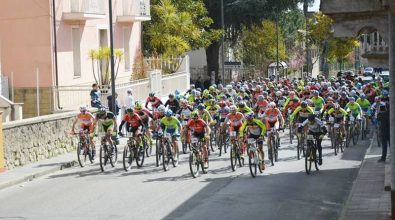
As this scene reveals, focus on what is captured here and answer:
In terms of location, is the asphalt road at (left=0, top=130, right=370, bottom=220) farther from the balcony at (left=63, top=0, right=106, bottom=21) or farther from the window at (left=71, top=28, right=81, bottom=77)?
the window at (left=71, top=28, right=81, bottom=77)

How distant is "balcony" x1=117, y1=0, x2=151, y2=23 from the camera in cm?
4250

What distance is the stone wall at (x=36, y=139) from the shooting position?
2212cm

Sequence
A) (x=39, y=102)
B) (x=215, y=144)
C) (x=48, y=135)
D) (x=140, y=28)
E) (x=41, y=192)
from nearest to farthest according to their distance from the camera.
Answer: (x=41, y=192) < (x=48, y=135) < (x=215, y=144) < (x=39, y=102) < (x=140, y=28)

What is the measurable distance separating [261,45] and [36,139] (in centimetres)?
4712

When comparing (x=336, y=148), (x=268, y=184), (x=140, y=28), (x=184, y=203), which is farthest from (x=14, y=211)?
(x=140, y=28)

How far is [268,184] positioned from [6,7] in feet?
58.4

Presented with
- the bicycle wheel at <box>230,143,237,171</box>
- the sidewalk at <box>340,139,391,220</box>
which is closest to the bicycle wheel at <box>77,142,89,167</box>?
the bicycle wheel at <box>230,143,237,171</box>

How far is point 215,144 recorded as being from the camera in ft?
91.7

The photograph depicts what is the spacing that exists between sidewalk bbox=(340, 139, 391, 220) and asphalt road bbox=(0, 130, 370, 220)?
303 mm

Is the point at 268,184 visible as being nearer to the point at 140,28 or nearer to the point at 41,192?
the point at 41,192

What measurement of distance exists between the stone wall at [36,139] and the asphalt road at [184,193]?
4.09 feet

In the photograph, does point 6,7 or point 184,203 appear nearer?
point 184,203

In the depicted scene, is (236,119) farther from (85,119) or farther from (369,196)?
(369,196)

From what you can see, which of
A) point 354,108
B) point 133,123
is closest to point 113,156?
point 133,123
